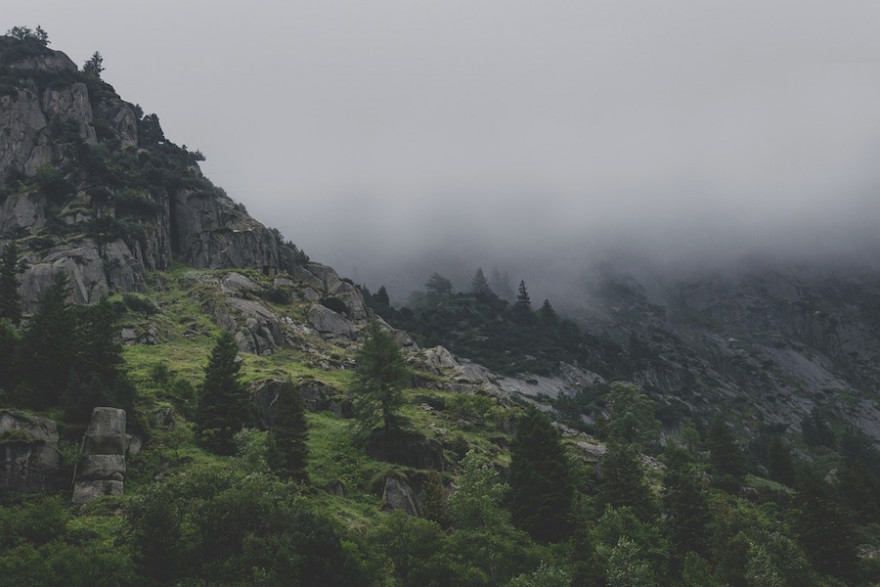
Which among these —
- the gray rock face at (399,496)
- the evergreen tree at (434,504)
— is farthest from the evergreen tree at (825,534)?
the gray rock face at (399,496)

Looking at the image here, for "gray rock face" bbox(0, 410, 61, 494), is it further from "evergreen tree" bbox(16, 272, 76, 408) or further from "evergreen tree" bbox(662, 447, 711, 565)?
"evergreen tree" bbox(662, 447, 711, 565)

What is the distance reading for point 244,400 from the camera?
62.1 metres

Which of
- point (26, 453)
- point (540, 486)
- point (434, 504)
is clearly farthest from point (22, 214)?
point (540, 486)

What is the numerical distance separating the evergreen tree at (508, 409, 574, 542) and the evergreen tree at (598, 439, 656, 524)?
6.65m

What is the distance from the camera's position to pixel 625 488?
6228cm

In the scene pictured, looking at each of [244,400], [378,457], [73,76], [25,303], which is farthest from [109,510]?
[73,76]

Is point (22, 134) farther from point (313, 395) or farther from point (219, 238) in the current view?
point (313, 395)

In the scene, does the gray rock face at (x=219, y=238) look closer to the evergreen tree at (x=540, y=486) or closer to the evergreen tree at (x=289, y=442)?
the evergreen tree at (x=289, y=442)

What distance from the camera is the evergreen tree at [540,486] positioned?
52.7 metres

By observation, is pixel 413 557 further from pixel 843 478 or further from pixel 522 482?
pixel 843 478

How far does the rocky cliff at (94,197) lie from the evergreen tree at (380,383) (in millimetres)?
62434

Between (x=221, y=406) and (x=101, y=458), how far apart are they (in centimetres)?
1362

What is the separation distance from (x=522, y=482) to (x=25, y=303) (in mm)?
85790

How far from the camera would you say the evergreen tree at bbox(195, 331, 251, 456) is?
56938 millimetres
